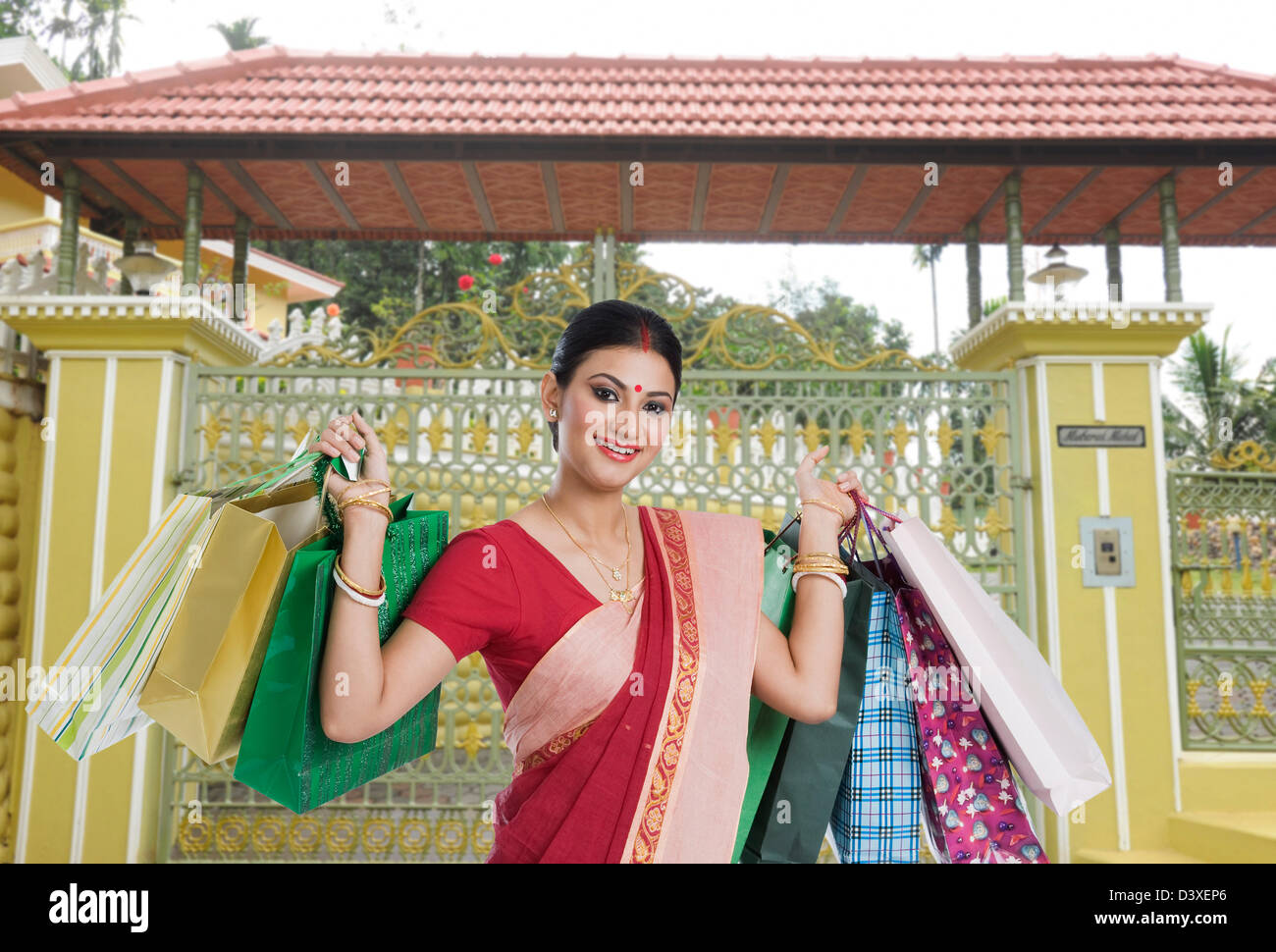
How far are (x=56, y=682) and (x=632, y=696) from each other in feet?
3.01

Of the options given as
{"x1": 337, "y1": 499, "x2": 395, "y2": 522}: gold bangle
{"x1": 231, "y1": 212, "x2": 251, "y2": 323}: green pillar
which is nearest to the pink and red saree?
{"x1": 337, "y1": 499, "x2": 395, "y2": 522}: gold bangle

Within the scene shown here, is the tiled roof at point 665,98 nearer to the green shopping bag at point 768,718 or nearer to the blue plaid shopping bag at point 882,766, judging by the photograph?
the green shopping bag at point 768,718

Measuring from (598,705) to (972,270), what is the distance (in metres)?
4.74

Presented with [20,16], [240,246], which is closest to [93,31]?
[20,16]

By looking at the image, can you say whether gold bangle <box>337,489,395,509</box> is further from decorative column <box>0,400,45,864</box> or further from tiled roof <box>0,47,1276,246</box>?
decorative column <box>0,400,45,864</box>

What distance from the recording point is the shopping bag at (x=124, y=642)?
1.30m

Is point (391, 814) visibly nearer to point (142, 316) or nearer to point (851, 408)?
point (142, 316)

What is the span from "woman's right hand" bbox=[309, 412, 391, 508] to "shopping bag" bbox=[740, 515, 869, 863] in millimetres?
959

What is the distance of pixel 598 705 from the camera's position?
1.50 meters

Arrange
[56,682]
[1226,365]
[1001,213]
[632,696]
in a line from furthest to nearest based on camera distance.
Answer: [1226,365] < [1001,213] < [632,696] < [56,682]

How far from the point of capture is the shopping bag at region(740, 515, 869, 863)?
1.70 meters

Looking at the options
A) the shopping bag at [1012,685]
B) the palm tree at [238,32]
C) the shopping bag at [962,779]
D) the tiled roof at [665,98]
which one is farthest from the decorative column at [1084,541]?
the palm tree at [238,32]
